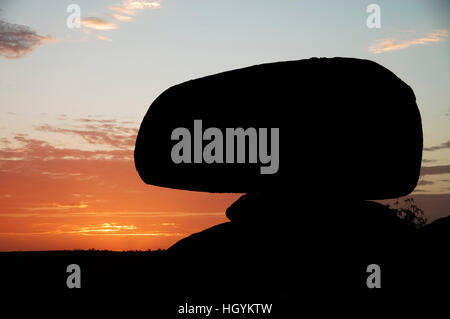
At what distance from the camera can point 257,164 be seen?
9898 mm

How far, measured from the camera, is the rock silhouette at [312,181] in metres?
9.52

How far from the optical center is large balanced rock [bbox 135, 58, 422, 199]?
9.57m

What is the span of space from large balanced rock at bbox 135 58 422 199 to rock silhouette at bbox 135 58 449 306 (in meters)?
0.02

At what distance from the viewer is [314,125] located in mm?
9586

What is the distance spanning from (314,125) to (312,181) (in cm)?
100

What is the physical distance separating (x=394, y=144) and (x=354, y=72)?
1.48 metres

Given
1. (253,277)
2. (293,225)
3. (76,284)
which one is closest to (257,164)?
(293,225)

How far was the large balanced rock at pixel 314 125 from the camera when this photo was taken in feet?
31.4

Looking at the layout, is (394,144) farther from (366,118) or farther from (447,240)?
(447,240)

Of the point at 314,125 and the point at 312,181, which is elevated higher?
the point at 314,125

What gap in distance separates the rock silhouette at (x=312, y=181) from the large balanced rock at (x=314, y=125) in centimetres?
2

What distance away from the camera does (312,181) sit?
9.67 meters
